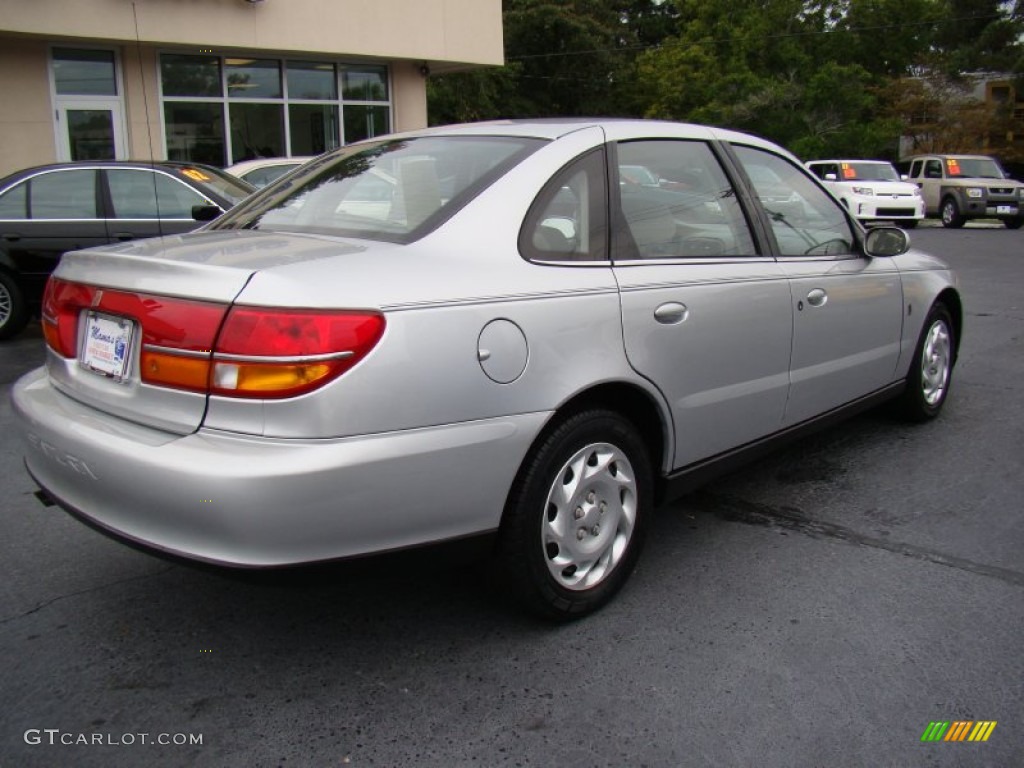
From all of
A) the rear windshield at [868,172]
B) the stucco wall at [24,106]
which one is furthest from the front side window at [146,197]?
the rear windshield at [868,172]

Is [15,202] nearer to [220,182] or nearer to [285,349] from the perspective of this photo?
[220,182]

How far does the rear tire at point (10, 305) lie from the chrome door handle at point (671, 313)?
7.05 meters

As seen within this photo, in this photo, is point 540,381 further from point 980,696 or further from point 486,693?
point 980,696

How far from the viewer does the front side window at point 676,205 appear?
331cm

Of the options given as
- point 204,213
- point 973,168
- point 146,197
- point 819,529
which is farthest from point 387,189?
point 973,168

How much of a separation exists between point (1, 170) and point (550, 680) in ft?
50.8

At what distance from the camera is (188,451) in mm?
2426

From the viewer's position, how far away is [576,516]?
2984mm

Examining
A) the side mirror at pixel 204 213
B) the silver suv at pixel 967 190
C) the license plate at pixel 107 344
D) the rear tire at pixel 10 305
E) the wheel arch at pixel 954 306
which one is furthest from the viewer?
the silver suv at pixel 967 190

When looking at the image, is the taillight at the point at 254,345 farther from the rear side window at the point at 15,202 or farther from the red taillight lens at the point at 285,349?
the rear side window at the point at 15,202

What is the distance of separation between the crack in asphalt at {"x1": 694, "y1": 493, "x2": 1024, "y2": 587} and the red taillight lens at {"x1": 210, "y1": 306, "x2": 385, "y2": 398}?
7.34ft

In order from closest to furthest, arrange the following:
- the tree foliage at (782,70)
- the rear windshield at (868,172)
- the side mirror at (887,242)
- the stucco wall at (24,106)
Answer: the side mirror at (887,242) → the stucco wall at (24,106) → the rear windshield at (868,172) → the tree foliage at (782,70)

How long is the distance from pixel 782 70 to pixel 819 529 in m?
39.3

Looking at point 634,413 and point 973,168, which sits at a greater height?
point 973,168
